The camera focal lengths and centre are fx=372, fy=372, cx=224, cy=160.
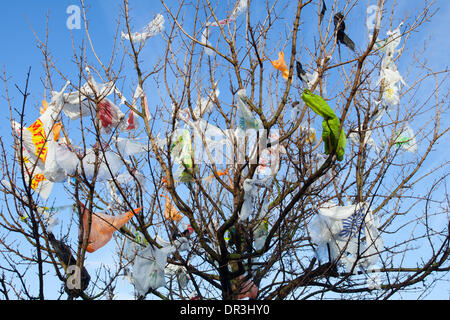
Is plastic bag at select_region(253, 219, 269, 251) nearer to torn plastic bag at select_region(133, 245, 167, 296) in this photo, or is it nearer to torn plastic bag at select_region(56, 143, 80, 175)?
torn plastic bag at select_region(133, 245, 167, 296)

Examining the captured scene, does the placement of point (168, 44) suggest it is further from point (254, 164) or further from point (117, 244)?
point (117, 244)

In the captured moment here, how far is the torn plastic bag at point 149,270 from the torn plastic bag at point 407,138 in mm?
3688

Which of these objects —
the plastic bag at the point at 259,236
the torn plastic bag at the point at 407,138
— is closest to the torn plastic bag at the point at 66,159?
the plastic bag at the point at 259,236

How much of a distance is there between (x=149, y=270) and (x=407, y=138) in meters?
3.98

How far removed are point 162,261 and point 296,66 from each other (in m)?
2.40

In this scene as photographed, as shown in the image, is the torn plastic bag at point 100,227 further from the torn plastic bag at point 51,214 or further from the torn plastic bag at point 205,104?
the torn plastic bag at point 205,104

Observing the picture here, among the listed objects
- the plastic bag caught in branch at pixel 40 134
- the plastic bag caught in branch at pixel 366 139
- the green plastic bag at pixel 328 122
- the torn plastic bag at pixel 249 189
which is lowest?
the torn plastic bag at pixel 249 189

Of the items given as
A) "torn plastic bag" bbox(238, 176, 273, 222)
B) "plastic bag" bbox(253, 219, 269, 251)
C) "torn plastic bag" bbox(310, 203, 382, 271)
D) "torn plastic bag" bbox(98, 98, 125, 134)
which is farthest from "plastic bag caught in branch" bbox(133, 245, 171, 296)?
"torn plastic bag" bbox(310, 203, 382, 271)

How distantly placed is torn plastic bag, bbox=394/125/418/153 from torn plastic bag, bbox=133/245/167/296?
3.69 metres

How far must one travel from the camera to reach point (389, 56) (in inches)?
190

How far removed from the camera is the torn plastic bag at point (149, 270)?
12.1ft

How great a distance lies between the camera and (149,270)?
3711mm
